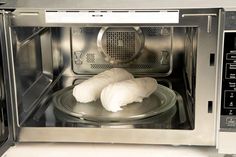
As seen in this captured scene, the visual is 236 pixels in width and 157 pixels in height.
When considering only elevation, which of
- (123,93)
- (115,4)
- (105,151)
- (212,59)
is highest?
(115,4)

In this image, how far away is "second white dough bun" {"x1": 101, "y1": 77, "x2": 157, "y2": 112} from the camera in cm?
111

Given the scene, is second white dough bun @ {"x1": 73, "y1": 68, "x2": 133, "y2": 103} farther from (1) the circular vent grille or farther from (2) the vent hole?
(2) the vent hole

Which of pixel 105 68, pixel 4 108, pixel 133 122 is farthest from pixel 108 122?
pixel 105 68

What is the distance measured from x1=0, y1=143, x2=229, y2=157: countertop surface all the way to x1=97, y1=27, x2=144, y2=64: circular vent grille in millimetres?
393

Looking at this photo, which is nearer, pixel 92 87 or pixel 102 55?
pixel 92 87

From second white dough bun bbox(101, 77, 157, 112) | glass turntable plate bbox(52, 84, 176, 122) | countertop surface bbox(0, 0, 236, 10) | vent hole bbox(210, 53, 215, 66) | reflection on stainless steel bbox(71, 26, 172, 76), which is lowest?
glass turntable plate bbox(52, 84, 176, 122)

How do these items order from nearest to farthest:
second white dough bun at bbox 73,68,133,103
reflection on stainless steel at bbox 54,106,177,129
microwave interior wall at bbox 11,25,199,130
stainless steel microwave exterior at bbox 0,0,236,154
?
stainless steel microwave exterior at bbox 0,0,236,154, reflection on stainless steel at bbox 54,106,177,129, second white dough bun at bbox 73,68,133,103, microwave interior wall at bbox 11,25,199,130

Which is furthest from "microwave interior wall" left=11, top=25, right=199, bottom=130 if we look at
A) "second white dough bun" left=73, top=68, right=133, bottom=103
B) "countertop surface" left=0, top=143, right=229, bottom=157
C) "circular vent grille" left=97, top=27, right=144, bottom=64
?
"countertop surface" left=0, top=143, right=229, bottom=157

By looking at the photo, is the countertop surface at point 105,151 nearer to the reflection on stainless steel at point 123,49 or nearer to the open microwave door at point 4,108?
the open microwave door at point 4,108

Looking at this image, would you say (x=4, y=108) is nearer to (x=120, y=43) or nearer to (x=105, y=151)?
(x=105, y=151)

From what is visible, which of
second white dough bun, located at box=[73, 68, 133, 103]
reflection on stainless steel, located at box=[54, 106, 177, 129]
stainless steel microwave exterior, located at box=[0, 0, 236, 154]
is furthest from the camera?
second white dough bun, located at box=[73, 68, 133, 103]

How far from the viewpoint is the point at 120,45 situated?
4.45ft

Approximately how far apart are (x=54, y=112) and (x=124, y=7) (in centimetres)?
36

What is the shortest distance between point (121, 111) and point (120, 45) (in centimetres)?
29
